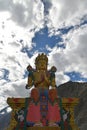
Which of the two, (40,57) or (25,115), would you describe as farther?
(40,57)

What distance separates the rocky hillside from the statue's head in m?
34.6

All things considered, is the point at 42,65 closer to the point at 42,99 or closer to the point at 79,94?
the point at 42,99

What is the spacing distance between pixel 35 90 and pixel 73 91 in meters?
61.9

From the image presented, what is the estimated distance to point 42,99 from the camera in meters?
12.5

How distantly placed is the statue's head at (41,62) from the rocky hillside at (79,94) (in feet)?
114

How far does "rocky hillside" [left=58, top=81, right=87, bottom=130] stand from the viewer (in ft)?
185

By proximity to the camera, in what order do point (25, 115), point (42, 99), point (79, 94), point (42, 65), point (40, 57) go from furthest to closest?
point (79, 94) < point (40, 57) < point (42, 65) < point (42, 99) < point (25, 115)

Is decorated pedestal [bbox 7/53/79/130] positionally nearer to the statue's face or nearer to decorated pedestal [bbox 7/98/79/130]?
decorated pedestal [bbox 7/98/79/130]

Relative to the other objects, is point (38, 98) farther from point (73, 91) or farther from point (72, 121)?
point (73, 91)

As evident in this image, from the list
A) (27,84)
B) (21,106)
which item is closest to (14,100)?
(21,106)

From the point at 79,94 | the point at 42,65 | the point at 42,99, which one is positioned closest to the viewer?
the point at 42,99

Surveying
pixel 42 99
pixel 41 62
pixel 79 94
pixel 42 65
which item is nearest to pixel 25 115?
pixel 42 99

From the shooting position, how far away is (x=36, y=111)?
40.1 feet

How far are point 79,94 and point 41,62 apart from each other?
2182 inches
